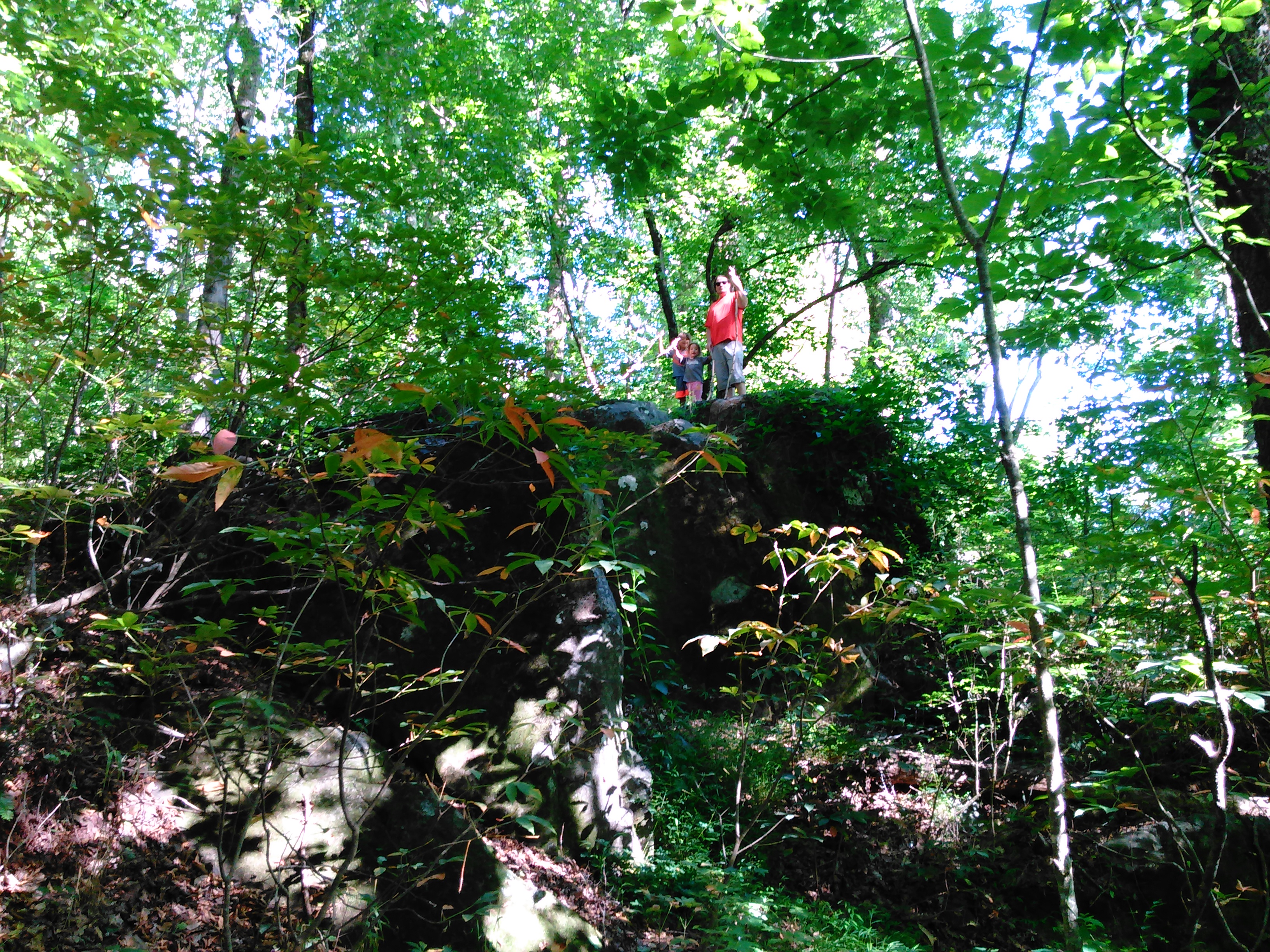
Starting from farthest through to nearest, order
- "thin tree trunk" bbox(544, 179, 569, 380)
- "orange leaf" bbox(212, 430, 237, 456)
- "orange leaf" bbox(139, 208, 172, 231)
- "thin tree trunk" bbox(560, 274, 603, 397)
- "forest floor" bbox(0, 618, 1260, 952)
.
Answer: "thin tree trunk" bbox(544, 179, 569, 380) < "thin tree trunk" bbox(560, 274, 603, 397) < "orange leaf" bbox(139, 208, 172, 231) < "forest floor" bbox(0, 618, 1260, 952) < "orange leaf" bbox(212, 430, 237, 456)

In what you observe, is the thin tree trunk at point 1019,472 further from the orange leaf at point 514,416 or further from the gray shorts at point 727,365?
the gray shorts at point 727,365

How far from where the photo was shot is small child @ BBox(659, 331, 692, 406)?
9.24m

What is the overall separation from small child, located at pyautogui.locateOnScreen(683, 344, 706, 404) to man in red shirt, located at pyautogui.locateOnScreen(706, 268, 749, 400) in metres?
0.69

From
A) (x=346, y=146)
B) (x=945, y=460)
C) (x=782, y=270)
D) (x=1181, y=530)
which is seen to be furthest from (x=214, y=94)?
(x=1181, y=530)

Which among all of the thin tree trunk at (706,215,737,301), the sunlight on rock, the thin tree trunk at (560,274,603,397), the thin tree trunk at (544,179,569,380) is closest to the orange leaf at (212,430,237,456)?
the thin tree trunk at (560,274,603,397)

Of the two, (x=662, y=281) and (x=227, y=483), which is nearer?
(x=227, y=483)

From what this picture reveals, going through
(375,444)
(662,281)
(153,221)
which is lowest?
(375,444)

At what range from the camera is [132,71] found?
15.1 feet

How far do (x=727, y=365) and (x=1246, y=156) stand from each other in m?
5.14

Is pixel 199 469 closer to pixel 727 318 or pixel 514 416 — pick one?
pixel 514 416

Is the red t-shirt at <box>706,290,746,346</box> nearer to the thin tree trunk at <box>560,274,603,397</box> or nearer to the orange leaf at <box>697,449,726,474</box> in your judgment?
the thin tree trunk at <box>560,274,603,397</box>

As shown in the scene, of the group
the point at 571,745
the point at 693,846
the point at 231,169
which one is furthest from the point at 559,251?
the point at 693,846

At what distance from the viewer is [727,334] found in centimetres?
848

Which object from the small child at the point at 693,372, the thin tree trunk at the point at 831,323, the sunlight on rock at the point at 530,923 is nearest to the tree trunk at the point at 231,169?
the sunlight on rock at the point at 530,923
